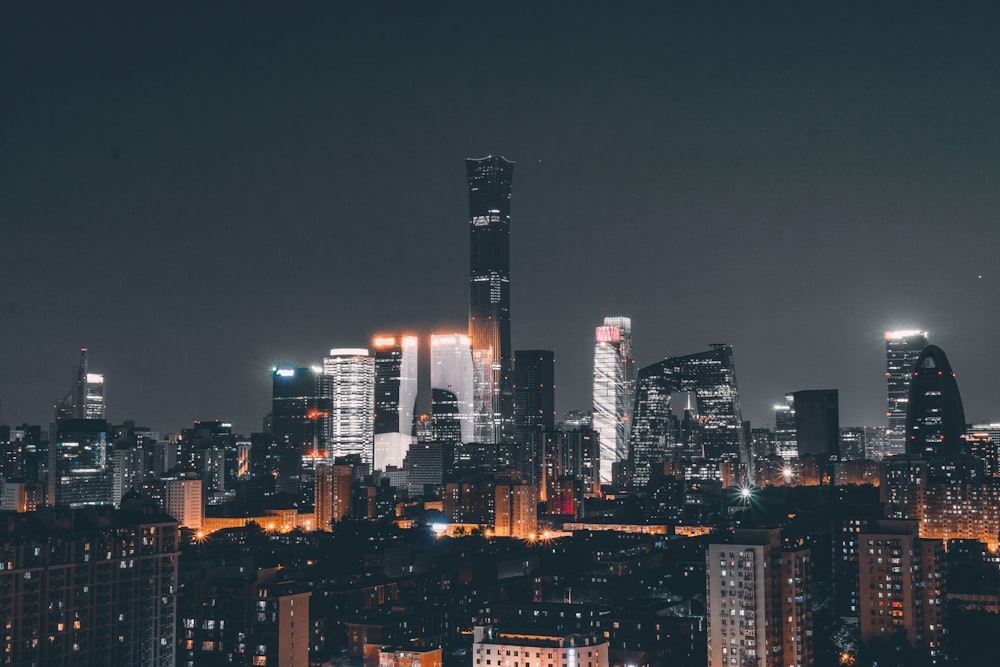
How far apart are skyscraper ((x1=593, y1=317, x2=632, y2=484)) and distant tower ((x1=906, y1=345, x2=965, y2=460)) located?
54.2 meters

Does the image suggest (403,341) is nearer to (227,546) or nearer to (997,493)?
(227,546)

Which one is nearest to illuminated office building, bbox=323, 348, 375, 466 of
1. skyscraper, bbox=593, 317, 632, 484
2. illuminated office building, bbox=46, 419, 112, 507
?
skyscraper, bbox=593, 317, 632, 484

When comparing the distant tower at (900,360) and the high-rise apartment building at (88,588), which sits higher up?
the distant tower at (900,360)

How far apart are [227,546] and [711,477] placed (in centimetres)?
4468

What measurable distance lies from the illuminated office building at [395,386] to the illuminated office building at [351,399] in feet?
5.21

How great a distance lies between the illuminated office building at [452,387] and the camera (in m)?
121

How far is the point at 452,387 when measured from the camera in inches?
4843

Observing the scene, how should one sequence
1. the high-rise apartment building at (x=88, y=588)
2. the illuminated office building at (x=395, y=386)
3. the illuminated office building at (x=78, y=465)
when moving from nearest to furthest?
the high-rise apartment building at (x=88, y=588), the illuminated office building at (x=78, y=465), the illuminated office building at (x=395, y=386)

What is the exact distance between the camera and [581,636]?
31828 mm

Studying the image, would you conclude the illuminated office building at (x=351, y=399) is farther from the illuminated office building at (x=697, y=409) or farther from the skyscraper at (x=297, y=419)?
the illuminated office building at (x=697, y=409)

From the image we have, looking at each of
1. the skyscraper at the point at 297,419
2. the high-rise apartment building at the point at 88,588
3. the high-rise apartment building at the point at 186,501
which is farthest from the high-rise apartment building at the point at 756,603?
the skyscraper at the point at 297,419

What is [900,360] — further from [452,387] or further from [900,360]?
[452,387]

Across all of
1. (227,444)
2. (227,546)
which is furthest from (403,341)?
(227,546)

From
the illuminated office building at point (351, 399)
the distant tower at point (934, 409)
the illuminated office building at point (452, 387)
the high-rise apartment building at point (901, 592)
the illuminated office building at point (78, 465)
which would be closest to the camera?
the high-rise apartment building at point (901, 592)
